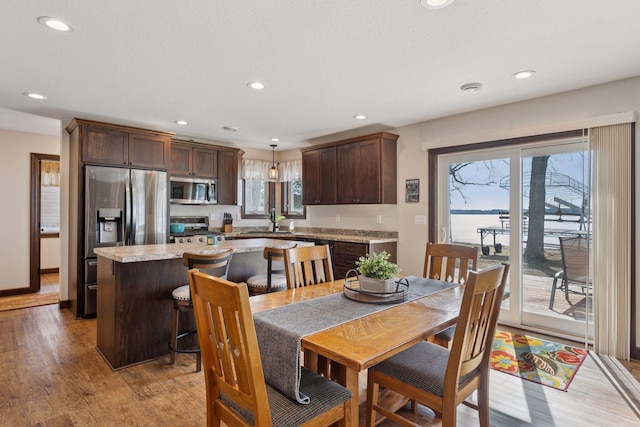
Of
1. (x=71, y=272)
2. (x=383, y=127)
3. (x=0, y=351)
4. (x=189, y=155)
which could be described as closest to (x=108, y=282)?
(x=0, y=351)

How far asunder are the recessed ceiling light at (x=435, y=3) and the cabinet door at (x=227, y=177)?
4263mm

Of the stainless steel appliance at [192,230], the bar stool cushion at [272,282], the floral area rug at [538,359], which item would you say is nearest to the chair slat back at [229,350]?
the bar stool cushion at [272,282]

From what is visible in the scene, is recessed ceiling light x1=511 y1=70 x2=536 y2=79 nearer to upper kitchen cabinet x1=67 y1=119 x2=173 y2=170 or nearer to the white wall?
upper kitchen cabinet x1=67 y1=119 x2=173 y2=170

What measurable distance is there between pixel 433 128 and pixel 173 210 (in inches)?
155

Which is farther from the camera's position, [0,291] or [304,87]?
[0,291]

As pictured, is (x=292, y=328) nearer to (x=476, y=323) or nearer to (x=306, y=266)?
(x=476, y=323)

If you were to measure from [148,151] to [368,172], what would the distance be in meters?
2.88

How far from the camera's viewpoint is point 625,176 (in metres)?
2.96

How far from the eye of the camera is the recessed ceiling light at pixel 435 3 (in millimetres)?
1883

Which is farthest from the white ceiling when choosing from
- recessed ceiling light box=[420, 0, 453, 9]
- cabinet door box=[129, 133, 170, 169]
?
cabinet door box=[129, 133, 170, 169]

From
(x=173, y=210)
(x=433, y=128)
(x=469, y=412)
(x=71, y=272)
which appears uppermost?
(x=433, y=128)

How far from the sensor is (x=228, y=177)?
5.68 m

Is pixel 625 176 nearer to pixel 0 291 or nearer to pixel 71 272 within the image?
pixel 71 272

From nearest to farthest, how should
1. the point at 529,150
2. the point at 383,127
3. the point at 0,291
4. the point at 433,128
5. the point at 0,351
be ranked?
the point at 0,351
the point at 529,150
the point at 433,128
the point at 383,127
the point at 0,291
